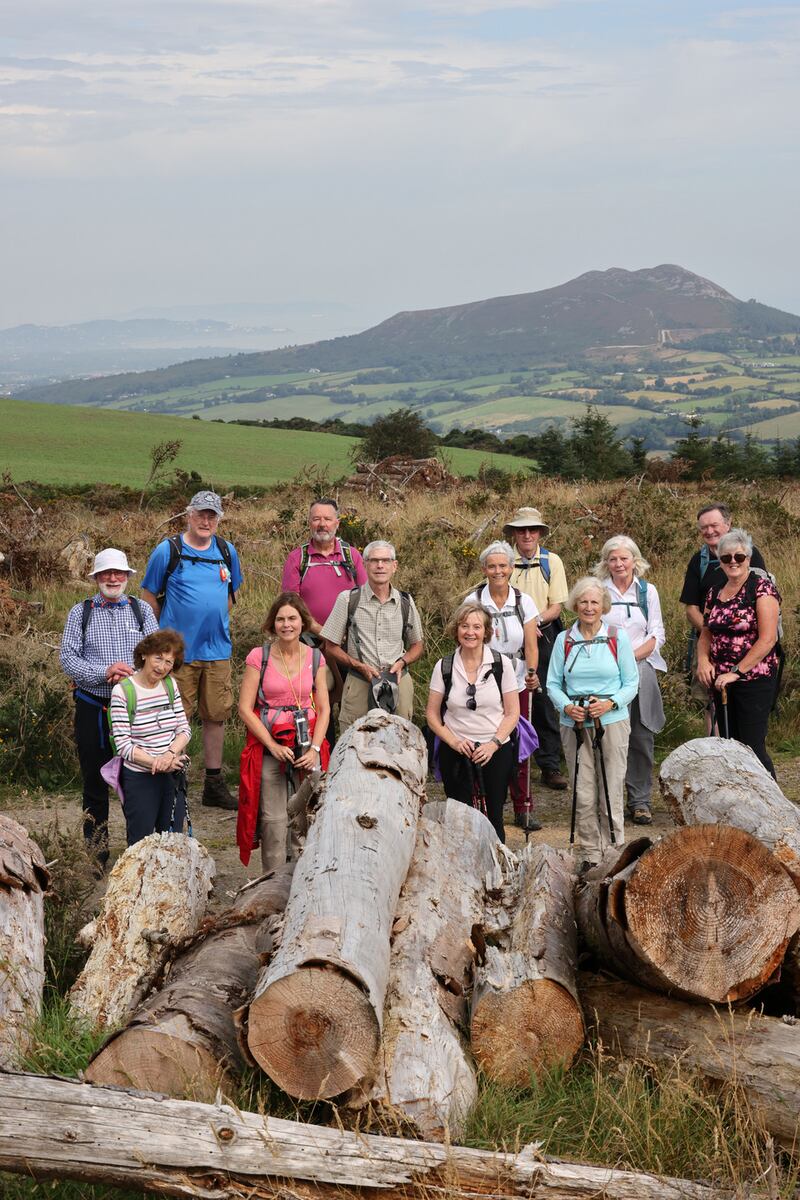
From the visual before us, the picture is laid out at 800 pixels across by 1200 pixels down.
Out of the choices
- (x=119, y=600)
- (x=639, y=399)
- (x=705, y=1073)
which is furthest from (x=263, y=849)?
(x=639, y=399)

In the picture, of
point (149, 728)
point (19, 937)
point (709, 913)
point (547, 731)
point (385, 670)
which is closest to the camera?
point (709, 913)

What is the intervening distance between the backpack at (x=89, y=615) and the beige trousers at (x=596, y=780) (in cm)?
279

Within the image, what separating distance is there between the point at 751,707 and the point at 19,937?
4966 mm

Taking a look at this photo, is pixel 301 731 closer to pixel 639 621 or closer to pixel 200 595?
pixel 200 595

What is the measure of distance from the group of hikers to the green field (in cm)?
1885

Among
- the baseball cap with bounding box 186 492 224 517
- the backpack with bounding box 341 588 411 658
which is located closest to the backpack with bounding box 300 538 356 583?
the backpack with bounding box 341 588 411 658

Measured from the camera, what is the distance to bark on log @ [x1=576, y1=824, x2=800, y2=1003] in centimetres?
433

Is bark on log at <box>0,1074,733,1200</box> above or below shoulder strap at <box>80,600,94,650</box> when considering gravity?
below

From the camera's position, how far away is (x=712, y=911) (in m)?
4.36

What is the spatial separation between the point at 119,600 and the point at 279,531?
9887mm

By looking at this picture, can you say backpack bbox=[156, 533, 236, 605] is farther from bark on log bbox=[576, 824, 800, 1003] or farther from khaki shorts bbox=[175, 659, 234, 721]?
bark on log bbox=[576, 824, 800, 1003]

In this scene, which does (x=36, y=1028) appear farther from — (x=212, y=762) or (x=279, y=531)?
(x=279, y=531)

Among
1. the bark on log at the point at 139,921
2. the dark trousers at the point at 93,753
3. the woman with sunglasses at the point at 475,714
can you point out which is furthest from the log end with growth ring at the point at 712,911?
the dark trousers at the point at 93,753

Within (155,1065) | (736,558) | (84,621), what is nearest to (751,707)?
(736,558)
